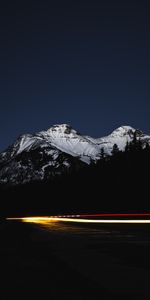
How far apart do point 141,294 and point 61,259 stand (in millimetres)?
6312

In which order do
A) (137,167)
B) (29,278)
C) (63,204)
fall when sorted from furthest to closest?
1. (63,204)
2. (137,167)
3. (29,278)

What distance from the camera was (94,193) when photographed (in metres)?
160

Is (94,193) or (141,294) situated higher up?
(94,193)

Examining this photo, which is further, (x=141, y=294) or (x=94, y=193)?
(x=94, y=193)

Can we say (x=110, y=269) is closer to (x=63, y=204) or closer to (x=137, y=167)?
(x=137, y=167)

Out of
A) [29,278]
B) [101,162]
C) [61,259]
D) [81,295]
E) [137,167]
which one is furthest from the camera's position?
[101,162]

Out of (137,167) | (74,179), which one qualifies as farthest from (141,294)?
(74,179)

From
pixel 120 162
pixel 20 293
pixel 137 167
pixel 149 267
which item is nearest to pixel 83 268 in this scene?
pixel 149 267

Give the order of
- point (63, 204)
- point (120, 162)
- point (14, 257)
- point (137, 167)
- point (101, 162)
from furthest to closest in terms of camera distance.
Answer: point (63, 204), point (101, 162), point (120, 162), point (137, 167), point (14, 257)

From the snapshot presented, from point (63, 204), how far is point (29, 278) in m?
178

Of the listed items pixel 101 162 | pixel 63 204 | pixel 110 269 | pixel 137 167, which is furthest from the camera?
pixel 63 204

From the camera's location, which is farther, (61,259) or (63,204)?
(63,204)

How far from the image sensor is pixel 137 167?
5551 inches

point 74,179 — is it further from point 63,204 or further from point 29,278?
point 29,278
